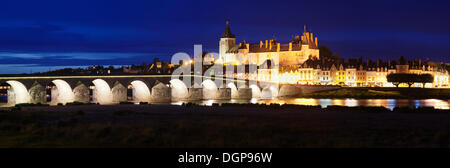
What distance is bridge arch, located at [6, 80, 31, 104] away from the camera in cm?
7231

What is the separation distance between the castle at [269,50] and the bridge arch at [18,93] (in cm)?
9514

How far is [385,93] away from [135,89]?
47833mm

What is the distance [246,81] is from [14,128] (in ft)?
282

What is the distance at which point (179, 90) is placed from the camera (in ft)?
338

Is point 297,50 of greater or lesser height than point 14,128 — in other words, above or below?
above

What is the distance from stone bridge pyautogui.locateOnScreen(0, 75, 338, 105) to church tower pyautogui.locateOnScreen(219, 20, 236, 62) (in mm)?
71723

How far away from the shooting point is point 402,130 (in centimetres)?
2292

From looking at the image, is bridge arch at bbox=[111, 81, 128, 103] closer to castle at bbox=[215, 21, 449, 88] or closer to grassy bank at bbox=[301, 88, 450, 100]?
grassy bank at bbox=[301, 88, 450, 100]

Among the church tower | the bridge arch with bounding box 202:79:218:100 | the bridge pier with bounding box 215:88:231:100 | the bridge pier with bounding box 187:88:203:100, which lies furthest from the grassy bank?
the church tower

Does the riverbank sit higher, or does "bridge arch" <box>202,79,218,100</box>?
"bridge arch" <box>202,79,218,100</box>
